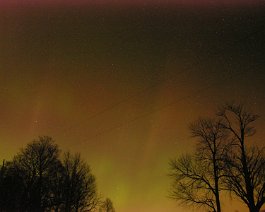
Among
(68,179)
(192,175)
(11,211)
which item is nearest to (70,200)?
(68,179)

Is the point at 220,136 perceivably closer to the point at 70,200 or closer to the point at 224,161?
the point at 224,161

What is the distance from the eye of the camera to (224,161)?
31.4m

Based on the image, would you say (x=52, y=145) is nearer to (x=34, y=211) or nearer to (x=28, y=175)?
(x=28, y=175)

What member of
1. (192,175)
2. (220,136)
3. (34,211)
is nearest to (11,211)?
(34,211)

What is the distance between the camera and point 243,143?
31.3 metres

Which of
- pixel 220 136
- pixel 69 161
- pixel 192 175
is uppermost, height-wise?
pixel 69 161

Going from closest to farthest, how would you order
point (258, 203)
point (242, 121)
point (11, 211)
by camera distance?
point (258, 203), point (242, 121), point (11, 211)

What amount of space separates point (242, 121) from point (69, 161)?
97.2 ft

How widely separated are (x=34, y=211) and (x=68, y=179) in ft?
26.5

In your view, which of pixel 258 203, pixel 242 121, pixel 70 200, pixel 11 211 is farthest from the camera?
pixel 11 211

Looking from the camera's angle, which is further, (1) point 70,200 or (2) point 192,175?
(1) point 70,200

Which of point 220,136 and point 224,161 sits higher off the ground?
point 220,136

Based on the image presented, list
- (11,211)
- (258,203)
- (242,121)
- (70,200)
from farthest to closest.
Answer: (11,211) < (70,200) < (242,121) < (258,203)

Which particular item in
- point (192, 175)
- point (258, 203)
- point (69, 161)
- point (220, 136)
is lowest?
point (258, 203)
